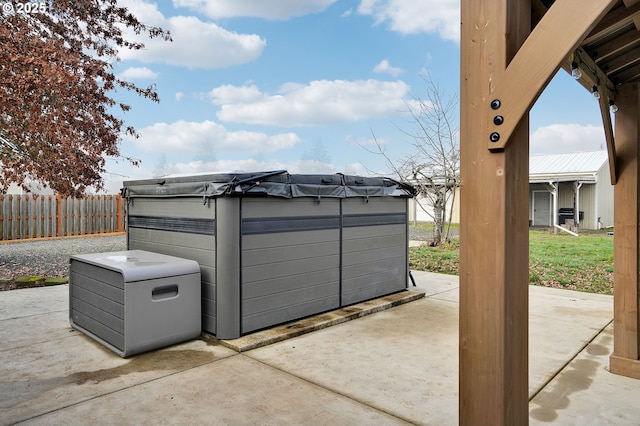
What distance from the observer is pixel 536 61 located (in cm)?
140

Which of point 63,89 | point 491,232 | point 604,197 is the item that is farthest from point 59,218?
point 604,197

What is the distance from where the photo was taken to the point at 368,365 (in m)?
3.11

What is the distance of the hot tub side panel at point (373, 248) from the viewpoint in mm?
4680

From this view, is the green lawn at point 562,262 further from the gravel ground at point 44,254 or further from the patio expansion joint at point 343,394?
the gravel ground at point 44,254

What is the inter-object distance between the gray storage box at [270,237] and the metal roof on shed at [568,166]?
1239 cm

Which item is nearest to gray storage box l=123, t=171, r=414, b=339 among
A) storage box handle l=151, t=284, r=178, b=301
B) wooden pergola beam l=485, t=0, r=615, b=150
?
storage box handle l=151, t=284, r=178, b=301

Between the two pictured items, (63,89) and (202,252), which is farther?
(63,89)

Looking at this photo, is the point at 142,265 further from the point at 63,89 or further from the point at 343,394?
the point at 63,89

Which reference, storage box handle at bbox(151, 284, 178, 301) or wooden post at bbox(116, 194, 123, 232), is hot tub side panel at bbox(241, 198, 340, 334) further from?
wooden post at bbox(116, 194, 123, 232)

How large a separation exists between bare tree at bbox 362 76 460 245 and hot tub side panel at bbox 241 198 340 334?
6139mm

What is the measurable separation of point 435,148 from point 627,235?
764cm

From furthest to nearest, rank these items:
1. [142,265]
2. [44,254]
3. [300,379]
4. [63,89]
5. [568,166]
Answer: [568,166] → [44,254] → [63,89] → [142,265] → [300,379]

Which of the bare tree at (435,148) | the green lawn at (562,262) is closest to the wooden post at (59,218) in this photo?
the bare tree at (435,148)

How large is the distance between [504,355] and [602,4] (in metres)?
1.23
